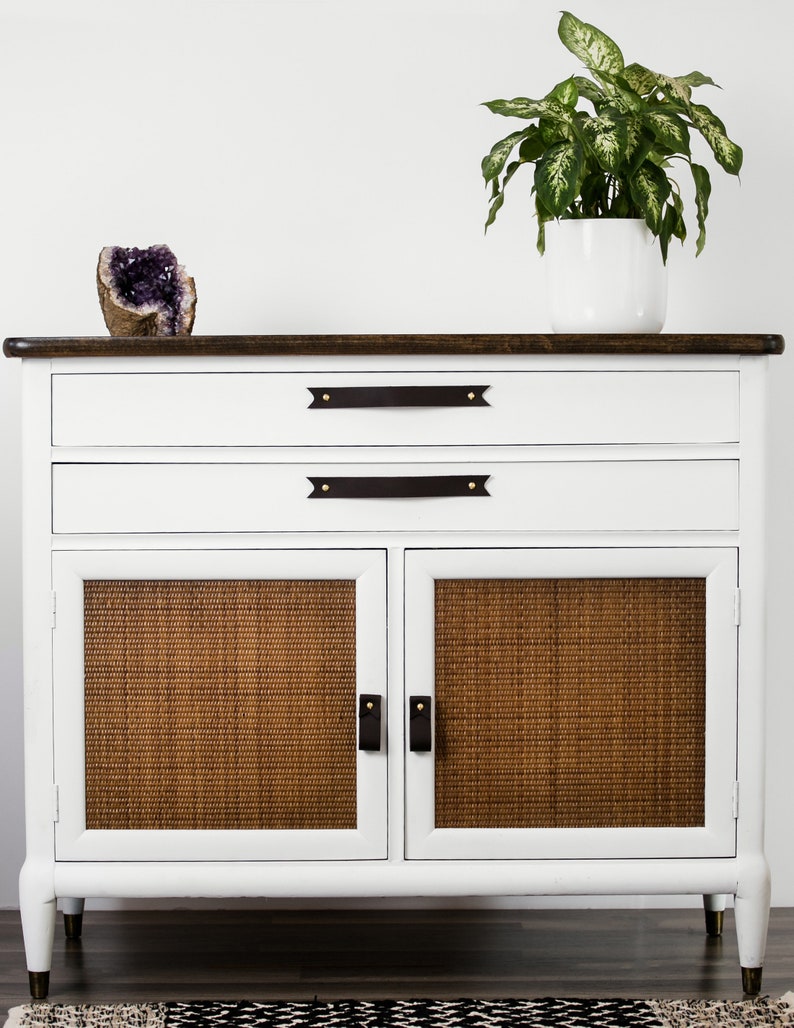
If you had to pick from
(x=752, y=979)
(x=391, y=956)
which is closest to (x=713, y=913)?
(x=752, y=979)

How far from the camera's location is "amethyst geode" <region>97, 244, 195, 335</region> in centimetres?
166

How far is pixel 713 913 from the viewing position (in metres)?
1.84

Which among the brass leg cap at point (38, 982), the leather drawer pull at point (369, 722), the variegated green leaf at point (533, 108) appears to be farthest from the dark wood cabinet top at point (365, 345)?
the brass leg cap at point (38, 982)

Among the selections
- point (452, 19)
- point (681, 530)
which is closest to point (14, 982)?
point (681, 530)

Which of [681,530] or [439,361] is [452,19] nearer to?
[439,361]

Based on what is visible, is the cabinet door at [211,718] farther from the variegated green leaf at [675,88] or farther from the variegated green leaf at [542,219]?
the variegated green leaf at [675,88]

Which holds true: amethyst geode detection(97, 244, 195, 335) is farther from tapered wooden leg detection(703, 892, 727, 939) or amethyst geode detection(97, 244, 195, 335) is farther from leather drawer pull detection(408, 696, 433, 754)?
tapered wooden leg detection(703, 892, 727, 939)

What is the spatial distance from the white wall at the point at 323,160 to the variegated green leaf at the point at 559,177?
16.8 inches

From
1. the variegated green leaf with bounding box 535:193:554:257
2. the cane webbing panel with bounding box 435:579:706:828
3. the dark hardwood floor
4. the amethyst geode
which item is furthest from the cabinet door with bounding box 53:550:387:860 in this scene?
the variegated green leaf with bounding box 535:193:554:257

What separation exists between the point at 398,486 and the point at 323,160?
77 cm

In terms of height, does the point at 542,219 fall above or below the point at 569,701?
above

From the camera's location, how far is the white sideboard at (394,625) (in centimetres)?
154

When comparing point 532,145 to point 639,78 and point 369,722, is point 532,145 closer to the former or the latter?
point 639,78

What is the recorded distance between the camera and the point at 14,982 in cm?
168
